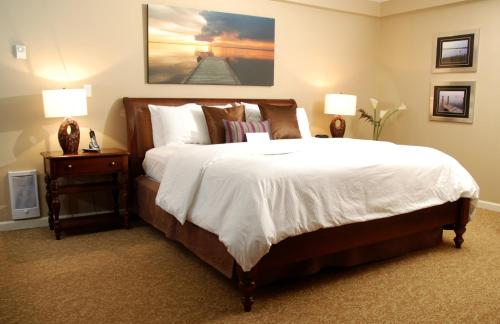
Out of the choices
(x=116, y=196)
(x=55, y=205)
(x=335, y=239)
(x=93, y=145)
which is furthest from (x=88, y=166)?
(x=335, y=239)

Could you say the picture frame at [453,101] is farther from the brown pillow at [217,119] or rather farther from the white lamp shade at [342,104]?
the brown pillow at [217,119]

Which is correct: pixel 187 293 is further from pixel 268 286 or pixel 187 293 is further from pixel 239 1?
pixel 239 1

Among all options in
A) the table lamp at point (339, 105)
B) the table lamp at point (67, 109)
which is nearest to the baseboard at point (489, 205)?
the table lamp at point (339, 105)

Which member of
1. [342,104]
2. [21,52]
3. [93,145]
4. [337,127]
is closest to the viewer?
Result: [21,52]

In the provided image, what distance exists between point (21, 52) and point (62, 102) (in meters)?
0.62

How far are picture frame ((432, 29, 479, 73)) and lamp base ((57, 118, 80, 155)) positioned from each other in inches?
166

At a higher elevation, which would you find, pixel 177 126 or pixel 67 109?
pixel 67 109

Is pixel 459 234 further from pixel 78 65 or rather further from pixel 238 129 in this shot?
pixel 78 65

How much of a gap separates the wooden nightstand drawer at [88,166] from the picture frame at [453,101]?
3847mm

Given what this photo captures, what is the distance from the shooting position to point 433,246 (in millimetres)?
3553

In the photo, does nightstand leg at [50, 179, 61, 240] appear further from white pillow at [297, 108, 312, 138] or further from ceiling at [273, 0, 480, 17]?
ceiling at [273, 0, 480, 17]

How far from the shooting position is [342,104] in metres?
5.26

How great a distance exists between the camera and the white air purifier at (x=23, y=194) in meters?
3.79

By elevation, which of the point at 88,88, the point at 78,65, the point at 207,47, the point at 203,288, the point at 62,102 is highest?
the point at 207,47
